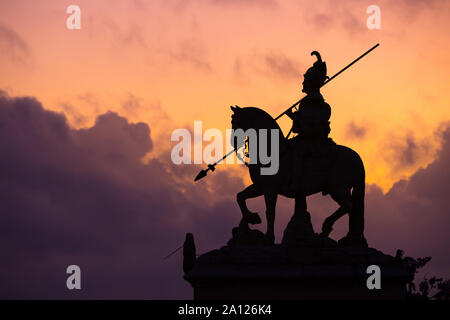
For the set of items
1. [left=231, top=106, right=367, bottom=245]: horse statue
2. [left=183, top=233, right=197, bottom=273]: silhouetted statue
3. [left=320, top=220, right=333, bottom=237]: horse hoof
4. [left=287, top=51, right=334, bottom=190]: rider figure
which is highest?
[left=287, top=51, right=334, bottom=190]: rider figure

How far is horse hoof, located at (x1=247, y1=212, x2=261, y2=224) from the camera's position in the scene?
23719 mm

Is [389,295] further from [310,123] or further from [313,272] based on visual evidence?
[310,123]

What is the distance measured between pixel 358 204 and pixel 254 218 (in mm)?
2410

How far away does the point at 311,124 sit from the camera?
23641 millimetres

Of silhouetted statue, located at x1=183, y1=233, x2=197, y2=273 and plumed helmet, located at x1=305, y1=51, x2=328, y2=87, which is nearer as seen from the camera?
silhouetted statue, located at x1=183, y1=233, x2=197, y2=273

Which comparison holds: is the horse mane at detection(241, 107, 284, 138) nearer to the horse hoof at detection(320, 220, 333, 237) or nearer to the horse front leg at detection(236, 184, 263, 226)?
the horse front leg at detection(236, 184, 263, 226)

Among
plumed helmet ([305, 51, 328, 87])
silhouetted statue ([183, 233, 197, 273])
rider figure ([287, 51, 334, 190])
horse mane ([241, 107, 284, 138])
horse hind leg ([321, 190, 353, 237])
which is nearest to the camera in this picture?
horse hind leg ([321, 190, 353, 237])

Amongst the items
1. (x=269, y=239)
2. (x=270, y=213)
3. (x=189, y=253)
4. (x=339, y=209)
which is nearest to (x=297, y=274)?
(x=269, y=239)

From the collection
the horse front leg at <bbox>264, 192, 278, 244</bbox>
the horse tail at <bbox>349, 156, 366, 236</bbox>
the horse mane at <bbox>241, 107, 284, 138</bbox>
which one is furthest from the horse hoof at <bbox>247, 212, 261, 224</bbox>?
the horse tail at <bbox>349, 156, 366, 236</bbox>

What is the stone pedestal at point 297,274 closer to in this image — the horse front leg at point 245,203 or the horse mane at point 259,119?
the horse front leg at point 245,203

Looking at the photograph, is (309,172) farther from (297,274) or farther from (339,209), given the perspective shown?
(297,274)

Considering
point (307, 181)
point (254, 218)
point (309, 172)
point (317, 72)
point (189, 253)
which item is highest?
point (317, 72)

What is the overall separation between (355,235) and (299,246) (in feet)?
4.92

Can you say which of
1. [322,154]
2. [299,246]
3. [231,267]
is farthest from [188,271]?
[322,154]
